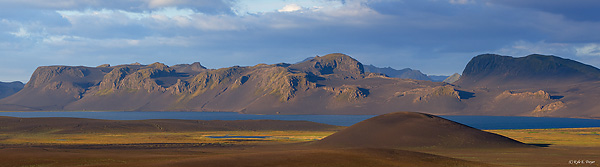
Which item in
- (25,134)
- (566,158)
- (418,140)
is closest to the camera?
(566,158)

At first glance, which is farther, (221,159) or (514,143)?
(514,143)

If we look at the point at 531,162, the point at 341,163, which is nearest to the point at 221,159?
the point at 341,163

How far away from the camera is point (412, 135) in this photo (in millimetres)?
118188

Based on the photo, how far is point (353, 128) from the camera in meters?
126

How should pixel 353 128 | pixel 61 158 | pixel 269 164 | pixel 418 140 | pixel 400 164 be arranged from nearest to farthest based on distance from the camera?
pixel 269 164 < pixel 400 164 < pixel 61 158 < pixel 418 140 < pixel 353 128

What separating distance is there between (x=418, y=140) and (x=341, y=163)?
5406 centimetres

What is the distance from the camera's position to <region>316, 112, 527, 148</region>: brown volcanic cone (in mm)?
114000

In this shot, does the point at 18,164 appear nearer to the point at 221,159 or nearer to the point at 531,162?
the point at 221,159

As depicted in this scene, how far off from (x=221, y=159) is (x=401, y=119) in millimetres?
71198

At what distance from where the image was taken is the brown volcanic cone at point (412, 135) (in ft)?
374

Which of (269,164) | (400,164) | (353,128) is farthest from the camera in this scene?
(353,128)

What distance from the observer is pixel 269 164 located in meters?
61.9

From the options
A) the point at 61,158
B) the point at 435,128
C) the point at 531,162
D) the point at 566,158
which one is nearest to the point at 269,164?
the point at 61,158

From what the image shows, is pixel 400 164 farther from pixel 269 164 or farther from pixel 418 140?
pixel 418 140
